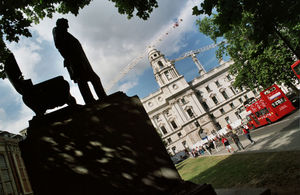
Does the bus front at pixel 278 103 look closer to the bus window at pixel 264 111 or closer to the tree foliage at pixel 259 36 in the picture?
the bus window at pixel 264 111

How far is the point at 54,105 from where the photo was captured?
3295mm

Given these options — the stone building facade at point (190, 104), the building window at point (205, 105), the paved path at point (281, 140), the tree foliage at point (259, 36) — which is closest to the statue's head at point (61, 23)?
the tree foliage at point (259, 36)

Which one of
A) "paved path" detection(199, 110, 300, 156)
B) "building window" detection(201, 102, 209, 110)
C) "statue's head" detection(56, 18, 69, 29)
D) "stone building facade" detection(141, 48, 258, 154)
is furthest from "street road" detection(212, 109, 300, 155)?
"building window" detection(201, 102, 209, 110)

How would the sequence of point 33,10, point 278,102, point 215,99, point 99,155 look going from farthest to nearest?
point 215,99, point 278,102, point 33,10, point 99,155

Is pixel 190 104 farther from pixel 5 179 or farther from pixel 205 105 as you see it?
pixel 5 179

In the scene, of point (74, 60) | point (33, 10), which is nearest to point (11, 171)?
point (33, 10)

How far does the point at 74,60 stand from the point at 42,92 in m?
0.84

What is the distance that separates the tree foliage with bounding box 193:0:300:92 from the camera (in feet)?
12.5

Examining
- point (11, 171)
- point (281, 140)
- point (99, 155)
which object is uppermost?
point (11, 171)

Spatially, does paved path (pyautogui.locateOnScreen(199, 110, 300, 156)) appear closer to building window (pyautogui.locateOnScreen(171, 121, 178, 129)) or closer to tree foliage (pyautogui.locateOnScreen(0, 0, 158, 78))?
tree foliage (pyautogui.locateOnScreen(0, 0, 158, 78))

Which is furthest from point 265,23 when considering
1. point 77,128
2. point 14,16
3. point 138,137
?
point 14,16

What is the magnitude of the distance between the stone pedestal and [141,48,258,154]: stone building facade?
42.3m

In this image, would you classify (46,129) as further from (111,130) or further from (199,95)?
(199,95)

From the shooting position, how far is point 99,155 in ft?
8.72
